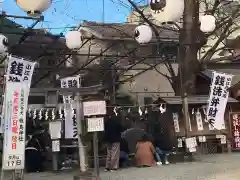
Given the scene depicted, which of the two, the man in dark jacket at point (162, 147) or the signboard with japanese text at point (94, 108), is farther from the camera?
the man in dark jacket at point (162, 147)

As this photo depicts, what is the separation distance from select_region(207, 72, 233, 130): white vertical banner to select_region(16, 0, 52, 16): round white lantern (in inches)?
308

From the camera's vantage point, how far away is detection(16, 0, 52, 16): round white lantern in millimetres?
9023

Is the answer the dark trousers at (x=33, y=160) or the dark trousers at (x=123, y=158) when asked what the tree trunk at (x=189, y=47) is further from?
the dark trousers at (x=33, y=160)

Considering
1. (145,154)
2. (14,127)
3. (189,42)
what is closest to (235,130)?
(189,42)

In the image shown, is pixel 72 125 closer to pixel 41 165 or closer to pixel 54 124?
pixel 54 124

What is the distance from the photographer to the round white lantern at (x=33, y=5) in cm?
902

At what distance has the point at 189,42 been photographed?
15.9m

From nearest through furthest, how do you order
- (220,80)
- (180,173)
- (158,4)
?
(158,4) → (180,173) → (220,80)

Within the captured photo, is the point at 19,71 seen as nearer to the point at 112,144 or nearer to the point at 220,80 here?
the point at 112,144

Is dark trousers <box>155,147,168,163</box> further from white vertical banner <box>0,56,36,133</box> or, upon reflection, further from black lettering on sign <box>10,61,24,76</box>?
black lettering on sign <box>10,61,24,76</box>

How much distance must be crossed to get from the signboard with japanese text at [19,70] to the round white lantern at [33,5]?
1481mm

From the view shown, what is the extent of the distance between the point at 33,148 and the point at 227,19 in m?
10.2

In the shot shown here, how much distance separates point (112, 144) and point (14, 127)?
14.6ft

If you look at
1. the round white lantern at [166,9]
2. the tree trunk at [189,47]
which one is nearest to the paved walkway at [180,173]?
the tree trunk at [189,47]
